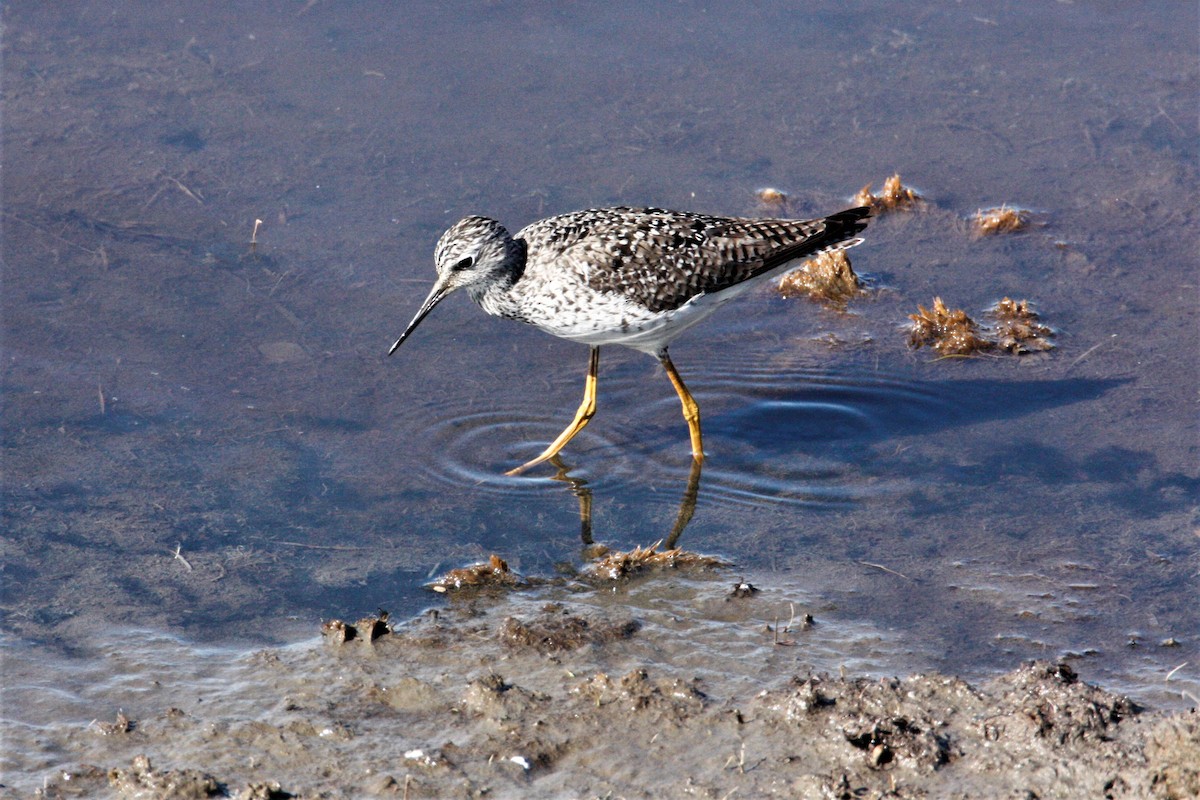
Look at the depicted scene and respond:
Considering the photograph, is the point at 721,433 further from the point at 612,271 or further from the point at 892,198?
the point at 892,198

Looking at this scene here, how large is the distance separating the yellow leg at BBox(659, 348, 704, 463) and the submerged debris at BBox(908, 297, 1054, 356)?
177 centimetres

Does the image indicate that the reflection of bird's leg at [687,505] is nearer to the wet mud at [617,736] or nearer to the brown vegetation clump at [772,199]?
the wet mud at [617,736]

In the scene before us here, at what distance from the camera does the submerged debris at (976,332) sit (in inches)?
322

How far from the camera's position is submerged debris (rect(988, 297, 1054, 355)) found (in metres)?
8.19

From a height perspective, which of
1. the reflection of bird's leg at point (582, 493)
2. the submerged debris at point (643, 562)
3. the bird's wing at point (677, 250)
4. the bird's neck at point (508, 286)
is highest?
the bird's wing at point (677, 250)

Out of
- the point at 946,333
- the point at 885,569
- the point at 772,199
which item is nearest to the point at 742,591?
the point at 885,569

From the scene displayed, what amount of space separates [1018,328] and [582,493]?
10.7 feet

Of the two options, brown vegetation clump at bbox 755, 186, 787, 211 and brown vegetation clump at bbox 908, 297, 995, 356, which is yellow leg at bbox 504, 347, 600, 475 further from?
brown vegetation clump at bbox 755, 186, 787, 211

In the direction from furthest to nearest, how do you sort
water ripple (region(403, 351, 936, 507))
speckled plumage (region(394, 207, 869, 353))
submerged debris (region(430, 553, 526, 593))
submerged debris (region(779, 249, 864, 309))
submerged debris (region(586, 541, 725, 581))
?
submerged debris (region(779, 249, 864, 309)) → water ripple (region(403, 351, 936, 507)) → speckled plumage (region(394, 207, 869, 353)) → submerged debris (region(586, 541, 725, 581)) → submerged debris (region(430, 553, 526, 593))

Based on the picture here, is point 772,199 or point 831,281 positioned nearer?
point 831,281

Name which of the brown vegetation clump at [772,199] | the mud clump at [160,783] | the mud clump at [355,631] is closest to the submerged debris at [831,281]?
the brown vegetation clump at [772,199]

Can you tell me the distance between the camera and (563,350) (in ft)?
27.6

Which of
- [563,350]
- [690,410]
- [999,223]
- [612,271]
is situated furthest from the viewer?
[999,223]

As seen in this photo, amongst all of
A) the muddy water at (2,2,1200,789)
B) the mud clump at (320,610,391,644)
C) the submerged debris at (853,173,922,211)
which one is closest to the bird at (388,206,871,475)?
the muddy water at (2,2,1200,789)
